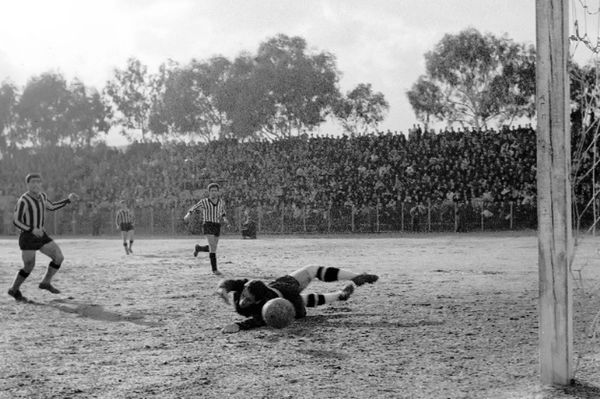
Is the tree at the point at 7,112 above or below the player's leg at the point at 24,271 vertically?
above

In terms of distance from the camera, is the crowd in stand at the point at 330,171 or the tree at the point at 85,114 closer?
the crowd in stand at the point at 330,171

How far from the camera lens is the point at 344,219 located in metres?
33.5

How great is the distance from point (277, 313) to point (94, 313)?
293cm

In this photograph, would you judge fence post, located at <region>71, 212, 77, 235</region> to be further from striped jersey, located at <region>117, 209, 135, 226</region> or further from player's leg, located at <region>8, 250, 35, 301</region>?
player's leg, located at <region>8, 250, 35, 301</region>

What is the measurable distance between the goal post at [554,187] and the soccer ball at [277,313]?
321 centimetres

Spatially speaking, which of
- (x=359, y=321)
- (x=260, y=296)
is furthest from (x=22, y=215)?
(x=359, y=321)

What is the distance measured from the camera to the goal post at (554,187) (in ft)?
15.9

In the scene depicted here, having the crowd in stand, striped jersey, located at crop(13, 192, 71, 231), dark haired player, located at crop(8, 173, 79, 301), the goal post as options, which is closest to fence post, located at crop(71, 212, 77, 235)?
the crowd in stand

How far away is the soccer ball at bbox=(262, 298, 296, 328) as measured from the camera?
297 inches

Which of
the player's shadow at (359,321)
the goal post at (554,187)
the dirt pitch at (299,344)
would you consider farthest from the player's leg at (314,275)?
the goal post at (554,187)

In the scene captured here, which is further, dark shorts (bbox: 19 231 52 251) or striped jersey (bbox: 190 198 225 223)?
striped jersey (bbox: 190 198 225 223)

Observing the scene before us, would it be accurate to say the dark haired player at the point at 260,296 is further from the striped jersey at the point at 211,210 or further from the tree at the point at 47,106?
the tree at the point at 47,106

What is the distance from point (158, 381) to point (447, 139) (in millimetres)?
28484

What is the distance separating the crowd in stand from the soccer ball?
24026 mm
